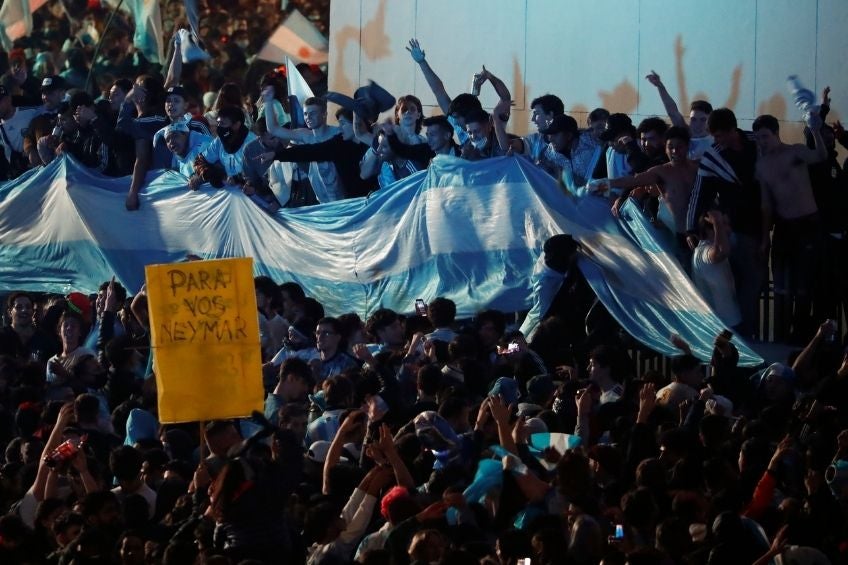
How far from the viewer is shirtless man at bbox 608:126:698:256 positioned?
13.7 metres

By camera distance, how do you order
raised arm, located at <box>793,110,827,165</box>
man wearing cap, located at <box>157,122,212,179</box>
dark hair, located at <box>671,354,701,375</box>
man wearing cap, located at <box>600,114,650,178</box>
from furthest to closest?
man wearing cap, located at <box>157,122,212,179</box> → man wearing cap, located at <box>600,114,650,178</box> → raised arm, located at <box>793,110,827,165</box> → dark hair, located at <box>671,354,701,375</box>

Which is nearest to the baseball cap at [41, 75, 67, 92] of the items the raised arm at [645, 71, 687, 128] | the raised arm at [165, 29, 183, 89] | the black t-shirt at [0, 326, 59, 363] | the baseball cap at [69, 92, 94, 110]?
the baseball cap at [69, 92, 94, 110]

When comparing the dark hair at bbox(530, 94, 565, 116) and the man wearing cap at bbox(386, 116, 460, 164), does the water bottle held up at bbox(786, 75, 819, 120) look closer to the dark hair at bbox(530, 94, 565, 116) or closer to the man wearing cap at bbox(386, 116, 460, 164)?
the dark hair at bbox(530, 94, 565, 116)

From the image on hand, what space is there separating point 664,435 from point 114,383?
14.6ft

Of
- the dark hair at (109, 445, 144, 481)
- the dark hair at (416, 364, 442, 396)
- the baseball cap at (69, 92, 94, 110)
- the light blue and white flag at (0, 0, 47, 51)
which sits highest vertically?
the light blue and white flag at (0, 0, 47, 51)

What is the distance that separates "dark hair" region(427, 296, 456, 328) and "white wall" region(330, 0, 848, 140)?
18.5 feet

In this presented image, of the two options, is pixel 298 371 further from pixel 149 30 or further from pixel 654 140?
pixel 149 30

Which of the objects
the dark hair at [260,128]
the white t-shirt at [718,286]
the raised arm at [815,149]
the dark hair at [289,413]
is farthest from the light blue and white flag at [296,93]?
the dark hair at [289,413]

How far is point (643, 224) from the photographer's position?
1384cm

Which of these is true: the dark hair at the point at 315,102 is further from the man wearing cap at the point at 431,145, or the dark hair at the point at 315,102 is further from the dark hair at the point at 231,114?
the man wearing cap at the point at 431,145

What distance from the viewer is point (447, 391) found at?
38.0 ft

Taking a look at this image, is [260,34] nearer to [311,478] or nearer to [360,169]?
[360,169]

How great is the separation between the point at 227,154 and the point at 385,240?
1871 mm

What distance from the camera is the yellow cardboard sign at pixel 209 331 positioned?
11.3m
